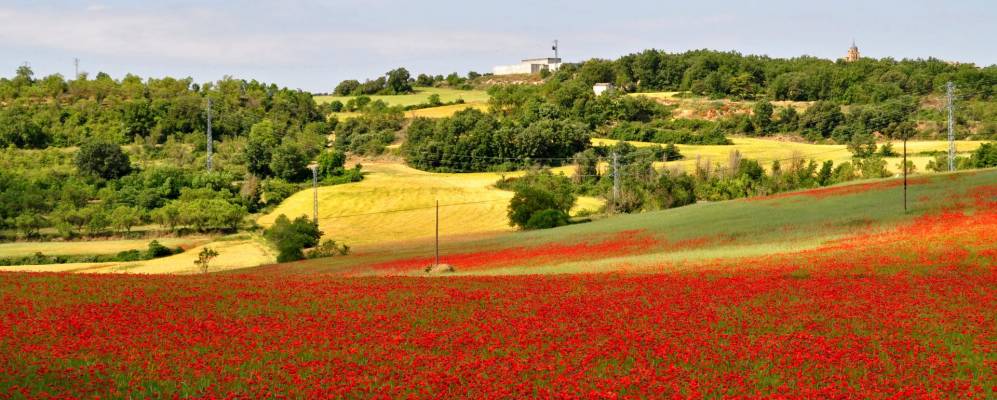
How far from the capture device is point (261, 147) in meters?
142

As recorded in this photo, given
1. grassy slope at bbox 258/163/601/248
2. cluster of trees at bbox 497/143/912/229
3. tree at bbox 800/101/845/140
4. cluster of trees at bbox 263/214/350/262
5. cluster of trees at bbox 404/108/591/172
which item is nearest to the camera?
cluster of trees at bbox 263/214/350/262

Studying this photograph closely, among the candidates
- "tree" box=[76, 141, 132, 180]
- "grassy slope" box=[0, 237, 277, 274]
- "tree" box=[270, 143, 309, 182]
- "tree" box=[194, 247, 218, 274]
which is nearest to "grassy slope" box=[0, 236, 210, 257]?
"grassy slope" box=[0, 237, 277, 274]

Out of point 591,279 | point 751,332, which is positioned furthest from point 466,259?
point 751,332

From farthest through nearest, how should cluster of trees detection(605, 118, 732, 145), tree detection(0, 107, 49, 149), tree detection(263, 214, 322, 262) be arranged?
cluster of trees detection(605, 118, 732, 145)
tree detection(0, 107, 49, 149)
tree detection(263, 214, 322, 262)

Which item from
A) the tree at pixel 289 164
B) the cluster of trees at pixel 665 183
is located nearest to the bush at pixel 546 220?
the cluster of trees at pixel 665 183

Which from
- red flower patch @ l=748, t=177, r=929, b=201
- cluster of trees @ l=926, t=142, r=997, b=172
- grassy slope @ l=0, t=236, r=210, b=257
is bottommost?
grassy slope @ l=0, t=236, r=210, b=257

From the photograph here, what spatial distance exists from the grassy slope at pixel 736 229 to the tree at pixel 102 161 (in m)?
65.5

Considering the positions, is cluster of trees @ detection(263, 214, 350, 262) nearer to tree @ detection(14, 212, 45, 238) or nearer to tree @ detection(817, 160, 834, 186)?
tree @ detection(14, 212, 45, 238)

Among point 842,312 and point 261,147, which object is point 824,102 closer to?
point 261,147

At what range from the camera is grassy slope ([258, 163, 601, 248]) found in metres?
105

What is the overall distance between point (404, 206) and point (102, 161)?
4497cm

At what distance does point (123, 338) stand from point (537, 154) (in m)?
131

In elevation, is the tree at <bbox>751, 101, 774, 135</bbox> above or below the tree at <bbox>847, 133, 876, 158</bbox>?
above

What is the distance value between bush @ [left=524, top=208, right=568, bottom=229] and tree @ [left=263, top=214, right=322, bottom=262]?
21419mm
